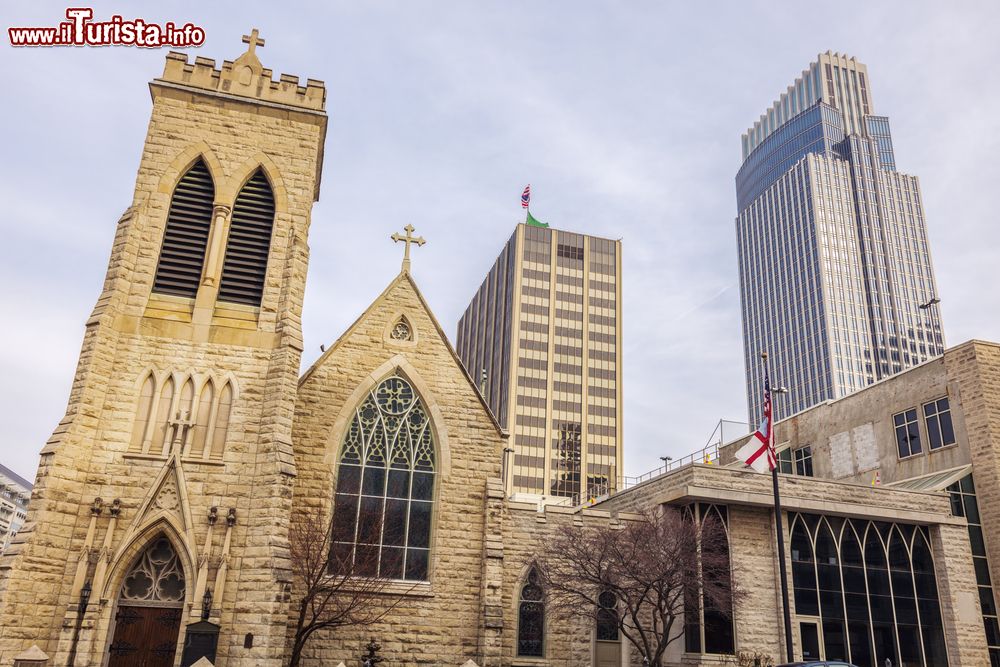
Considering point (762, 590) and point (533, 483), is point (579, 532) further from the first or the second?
point (533, 483)

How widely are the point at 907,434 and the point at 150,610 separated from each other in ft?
95.2

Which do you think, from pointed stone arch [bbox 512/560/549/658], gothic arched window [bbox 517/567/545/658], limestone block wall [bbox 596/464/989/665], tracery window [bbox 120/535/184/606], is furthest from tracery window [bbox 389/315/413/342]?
limestone block wall [bbox 596/464/989/665]

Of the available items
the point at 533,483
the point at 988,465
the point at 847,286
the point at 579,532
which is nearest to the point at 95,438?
the point at 579,532

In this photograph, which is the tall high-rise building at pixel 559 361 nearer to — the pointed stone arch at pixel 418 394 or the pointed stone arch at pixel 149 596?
the pointed stone arch at pixel 418 394

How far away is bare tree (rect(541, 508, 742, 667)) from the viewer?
21.5 meters

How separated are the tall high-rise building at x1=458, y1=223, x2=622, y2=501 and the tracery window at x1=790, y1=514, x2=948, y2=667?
76886 millimetres

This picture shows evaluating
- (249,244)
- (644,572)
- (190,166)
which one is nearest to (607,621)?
(644,572)

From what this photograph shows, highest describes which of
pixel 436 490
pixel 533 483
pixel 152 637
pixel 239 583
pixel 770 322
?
pixel 770 322

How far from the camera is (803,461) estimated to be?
3697cm

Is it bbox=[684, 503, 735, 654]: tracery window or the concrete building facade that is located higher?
the concrete building facade

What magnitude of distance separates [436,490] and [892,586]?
1630 centimetres

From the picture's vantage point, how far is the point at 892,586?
2652 centimetres

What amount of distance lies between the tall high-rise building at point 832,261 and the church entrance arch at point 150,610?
123552 mm

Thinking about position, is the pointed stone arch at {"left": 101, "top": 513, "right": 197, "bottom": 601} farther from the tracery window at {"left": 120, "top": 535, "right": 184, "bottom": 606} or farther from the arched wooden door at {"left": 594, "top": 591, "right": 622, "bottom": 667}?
the arched wooden door at {"left": 594, "top": 591, "right": 622, "bottom": 667}
